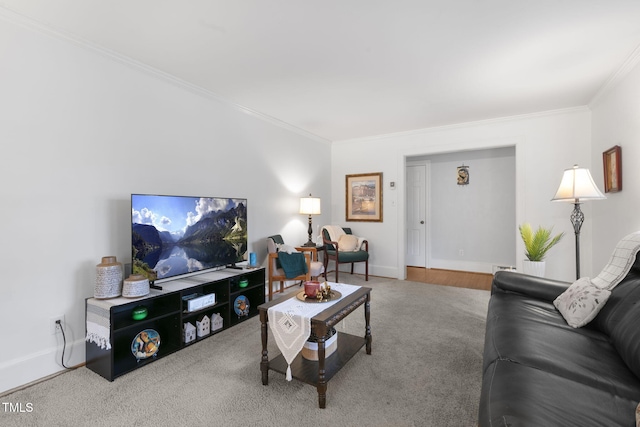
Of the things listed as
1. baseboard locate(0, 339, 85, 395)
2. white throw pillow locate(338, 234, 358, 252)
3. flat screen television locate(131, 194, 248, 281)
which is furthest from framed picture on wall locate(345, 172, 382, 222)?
baseboard locate(0, 339, 85, 395)

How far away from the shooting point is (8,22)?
201cm

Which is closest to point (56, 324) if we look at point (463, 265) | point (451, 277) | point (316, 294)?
point (316, 294)

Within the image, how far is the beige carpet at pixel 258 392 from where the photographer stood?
5.59ft

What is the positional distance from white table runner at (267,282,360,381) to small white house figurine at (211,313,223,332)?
1.13 meters

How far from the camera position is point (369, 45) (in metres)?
2.38

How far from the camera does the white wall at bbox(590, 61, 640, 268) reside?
262cm

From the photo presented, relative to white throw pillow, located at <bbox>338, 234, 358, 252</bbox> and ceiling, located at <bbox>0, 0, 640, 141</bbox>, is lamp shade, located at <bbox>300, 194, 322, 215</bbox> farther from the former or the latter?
ceiling, located at <bbox>0, 0, 640, 141</bbox>

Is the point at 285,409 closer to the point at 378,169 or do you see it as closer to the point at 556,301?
the point at 556,301

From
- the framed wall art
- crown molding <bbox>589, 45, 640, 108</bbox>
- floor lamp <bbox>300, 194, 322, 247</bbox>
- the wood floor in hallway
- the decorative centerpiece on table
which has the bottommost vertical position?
the wood floor in hallway

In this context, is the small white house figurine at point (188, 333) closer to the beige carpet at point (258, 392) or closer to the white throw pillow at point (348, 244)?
the beige carpet at point (258, 392)

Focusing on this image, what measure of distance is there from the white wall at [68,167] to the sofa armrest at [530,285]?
3020mm

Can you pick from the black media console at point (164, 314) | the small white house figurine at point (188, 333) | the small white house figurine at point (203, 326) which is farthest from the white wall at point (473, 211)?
the small white house figurine at point (188, 333)

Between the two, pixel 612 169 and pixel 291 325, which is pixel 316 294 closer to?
pixel 291 325

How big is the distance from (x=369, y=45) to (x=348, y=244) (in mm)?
3309
